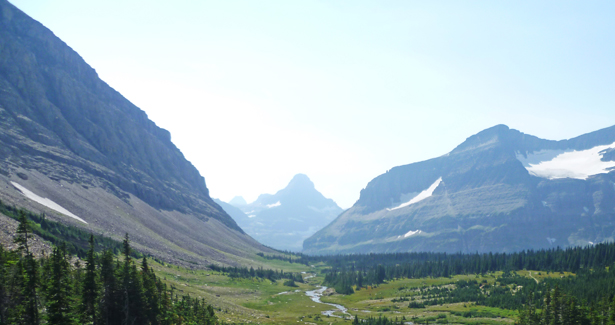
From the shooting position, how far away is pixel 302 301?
13862 centimetres

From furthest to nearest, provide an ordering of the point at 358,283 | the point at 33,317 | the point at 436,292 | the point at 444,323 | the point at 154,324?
1. the point at 358,283
2. the point at 436,292
3. the point at 444,323
4. the point at 154,324
5. the point at 33,317

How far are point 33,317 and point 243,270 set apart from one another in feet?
493

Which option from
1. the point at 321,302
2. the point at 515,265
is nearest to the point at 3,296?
the point at 321,302

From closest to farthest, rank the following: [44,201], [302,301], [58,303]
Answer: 1. [58,303]
2. [302,301]
3. [44,201]

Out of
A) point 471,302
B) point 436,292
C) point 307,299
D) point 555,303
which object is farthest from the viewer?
point 307,299

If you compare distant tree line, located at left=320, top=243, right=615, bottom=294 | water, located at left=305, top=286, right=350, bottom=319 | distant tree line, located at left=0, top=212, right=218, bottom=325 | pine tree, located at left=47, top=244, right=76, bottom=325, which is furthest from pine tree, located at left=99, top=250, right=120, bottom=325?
distant tree line, located at left=320, top=243, right=615, bottom=294

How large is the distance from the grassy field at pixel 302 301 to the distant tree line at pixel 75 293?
3469cm

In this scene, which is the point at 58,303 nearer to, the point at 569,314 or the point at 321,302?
the point at 569,314

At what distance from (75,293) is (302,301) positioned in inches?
3758

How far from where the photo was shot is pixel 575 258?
146750 mm

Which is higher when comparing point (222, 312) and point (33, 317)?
point (33, 317)

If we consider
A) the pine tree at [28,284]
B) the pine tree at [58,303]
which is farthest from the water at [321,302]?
the pine tree at [28,284]

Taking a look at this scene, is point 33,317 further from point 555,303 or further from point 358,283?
point 358,283

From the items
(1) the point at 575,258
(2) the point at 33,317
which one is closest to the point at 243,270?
(1) the point at 575,258
